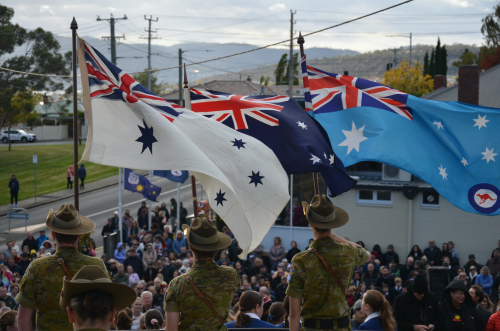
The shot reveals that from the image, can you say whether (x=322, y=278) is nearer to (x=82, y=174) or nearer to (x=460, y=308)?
(x=460, y=308)

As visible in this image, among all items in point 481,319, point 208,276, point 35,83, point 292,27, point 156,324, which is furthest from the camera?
point 35,83

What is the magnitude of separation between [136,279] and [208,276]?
11.6 m

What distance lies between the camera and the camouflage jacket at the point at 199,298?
4301 mm

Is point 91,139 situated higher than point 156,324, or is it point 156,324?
point 91,139

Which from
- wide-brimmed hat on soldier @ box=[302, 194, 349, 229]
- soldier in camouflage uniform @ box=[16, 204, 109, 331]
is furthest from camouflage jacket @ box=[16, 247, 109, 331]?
wide-brimmed hat on soldier @ box=[302, 194, 349, 229]

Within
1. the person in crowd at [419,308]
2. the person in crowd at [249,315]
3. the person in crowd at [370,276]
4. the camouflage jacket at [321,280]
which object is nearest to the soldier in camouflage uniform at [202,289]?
the camouflage jacket at [321,280]

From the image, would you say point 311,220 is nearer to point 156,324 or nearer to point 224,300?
point 224,300

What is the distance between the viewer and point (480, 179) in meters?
6.97

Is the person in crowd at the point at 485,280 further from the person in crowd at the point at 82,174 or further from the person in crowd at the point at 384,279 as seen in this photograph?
the person in crowd at the point at 82,174

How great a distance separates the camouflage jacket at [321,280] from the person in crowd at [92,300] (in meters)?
1.86

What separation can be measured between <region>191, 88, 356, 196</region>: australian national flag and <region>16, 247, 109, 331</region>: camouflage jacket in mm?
2562

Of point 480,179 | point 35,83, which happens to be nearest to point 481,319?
point 480,179

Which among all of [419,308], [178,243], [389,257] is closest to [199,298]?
[419,308]

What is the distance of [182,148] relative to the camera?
5.71 meters
